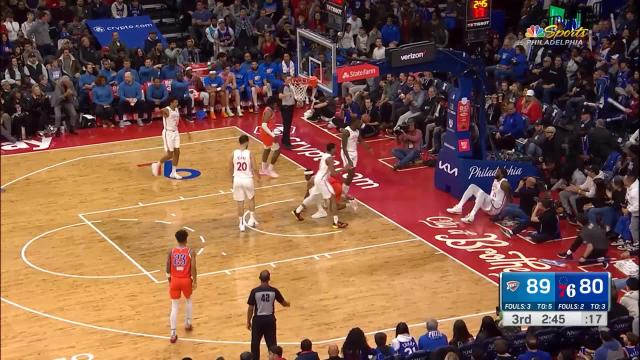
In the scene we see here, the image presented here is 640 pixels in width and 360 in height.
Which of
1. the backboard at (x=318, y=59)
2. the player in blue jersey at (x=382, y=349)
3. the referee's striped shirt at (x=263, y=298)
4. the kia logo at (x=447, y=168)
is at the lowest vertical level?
the kia logo at (x=447, y=168)

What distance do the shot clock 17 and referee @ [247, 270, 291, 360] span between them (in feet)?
12.6

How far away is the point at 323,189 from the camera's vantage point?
22.7m

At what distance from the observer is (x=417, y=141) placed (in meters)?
26.5

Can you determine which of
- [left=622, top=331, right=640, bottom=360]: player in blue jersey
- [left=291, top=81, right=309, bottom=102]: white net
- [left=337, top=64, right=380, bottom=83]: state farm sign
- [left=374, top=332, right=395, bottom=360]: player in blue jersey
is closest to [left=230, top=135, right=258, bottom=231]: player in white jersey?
[left=337, top=64, right=380, bottom=83]: state farm sign

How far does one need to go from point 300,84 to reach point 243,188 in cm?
671

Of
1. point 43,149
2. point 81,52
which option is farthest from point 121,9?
point 43,149

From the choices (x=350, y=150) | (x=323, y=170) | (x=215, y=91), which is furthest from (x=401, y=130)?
(x=215, y=91)

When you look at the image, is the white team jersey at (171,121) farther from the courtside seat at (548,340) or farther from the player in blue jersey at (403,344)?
the courtside seat at (548,340)

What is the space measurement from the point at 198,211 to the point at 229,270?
3187mm

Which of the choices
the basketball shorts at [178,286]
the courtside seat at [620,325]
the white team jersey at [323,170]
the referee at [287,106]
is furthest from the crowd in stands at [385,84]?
the basketball shorts at [178,286]

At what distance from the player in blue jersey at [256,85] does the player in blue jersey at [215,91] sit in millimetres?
718

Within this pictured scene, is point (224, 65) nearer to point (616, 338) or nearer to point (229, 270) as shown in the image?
point (229, 270)

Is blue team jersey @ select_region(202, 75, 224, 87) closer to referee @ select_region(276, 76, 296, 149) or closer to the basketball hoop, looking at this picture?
the basketball hoop

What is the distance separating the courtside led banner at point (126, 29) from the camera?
33.3 m
